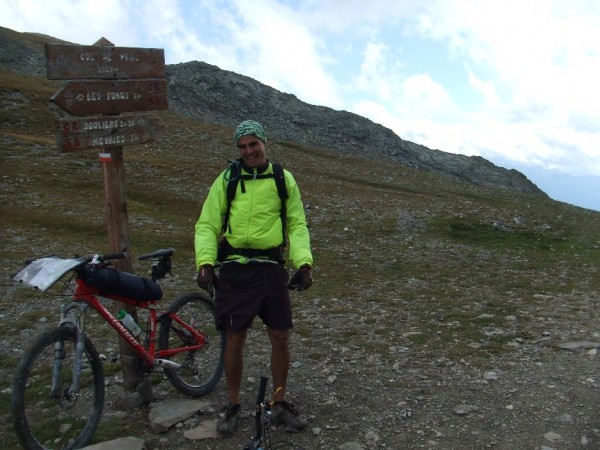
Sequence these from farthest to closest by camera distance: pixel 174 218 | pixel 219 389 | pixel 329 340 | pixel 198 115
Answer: pixel 198 115 → pixel 174 218 → pixel 329 340 → pixel 219 389

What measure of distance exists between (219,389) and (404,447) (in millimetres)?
2955

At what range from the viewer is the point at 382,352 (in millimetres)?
9086

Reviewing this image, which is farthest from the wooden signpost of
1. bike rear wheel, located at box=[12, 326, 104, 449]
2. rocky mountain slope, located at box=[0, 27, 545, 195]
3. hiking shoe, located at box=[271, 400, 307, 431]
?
rocky mountain slope, located at box=[0, 27, 545, 195]

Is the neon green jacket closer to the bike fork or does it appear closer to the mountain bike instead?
the mountain bike

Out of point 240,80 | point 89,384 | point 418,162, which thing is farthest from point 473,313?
point 240,80

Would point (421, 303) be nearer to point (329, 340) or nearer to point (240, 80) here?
point (329, 340)

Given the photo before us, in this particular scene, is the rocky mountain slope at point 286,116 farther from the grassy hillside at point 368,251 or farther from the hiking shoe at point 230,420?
the hiking shoe at point 230,420

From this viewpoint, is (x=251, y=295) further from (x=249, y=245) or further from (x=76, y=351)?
(x=76, y=351)

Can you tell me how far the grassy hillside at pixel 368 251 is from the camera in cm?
1047

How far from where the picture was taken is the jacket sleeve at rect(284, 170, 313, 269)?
6113 millimetres

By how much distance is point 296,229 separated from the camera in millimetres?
6258

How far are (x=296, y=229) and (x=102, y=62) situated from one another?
3171 mm

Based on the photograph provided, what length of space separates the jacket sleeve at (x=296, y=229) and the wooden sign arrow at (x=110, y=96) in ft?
7.28

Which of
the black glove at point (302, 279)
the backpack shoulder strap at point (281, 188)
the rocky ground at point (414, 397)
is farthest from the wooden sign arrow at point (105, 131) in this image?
the rocky ground at point (414, 397)
